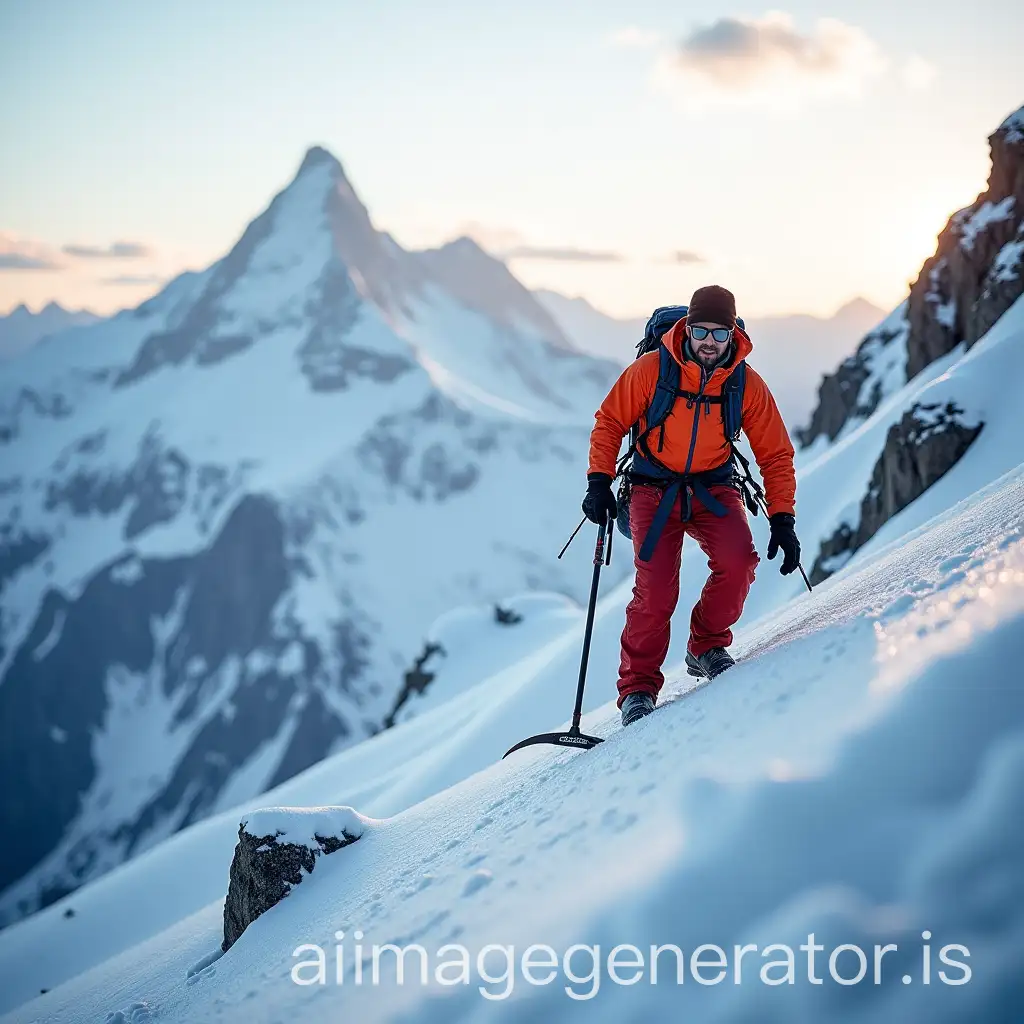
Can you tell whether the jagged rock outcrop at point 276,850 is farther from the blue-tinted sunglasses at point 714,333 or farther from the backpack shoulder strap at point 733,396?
the blue-tinted sunglasses at point 714,333

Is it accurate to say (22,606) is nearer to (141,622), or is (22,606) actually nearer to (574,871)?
(141,622)

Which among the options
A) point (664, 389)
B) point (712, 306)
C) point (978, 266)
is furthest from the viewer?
point (978, 266)

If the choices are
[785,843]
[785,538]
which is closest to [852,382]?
[785,538]

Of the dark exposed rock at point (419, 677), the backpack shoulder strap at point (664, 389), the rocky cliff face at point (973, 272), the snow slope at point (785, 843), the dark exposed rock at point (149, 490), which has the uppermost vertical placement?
the dark exposed rock at point (149, 490)

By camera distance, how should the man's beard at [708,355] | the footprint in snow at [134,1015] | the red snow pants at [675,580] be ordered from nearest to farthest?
the man's beard at [708,355] < the red snow pants at [675,580] < the footprint in snow at [134,1015]

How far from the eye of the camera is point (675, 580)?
5.77m

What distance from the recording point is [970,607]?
12.0ft

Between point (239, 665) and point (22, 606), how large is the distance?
239ft

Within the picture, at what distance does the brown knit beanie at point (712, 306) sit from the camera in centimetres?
525

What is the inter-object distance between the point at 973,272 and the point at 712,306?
23.6 meters

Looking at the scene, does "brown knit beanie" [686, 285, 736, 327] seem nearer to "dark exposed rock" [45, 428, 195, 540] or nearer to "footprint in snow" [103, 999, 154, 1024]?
"footprint in snow" [103, 999, 154, 1024]

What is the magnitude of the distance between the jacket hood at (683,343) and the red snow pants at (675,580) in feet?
3.26

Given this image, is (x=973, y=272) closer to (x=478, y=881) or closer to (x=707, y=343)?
(x=707, y=343)

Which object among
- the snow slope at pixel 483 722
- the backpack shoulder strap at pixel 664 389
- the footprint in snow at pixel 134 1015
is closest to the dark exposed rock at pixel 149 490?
the snow slope at pixel 483 722
